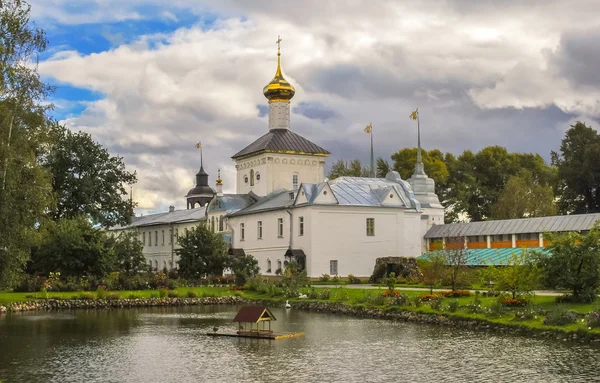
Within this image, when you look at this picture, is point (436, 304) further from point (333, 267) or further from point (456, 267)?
point (333, 267)

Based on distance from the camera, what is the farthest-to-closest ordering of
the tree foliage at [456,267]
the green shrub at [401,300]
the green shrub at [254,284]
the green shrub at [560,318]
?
the green shrub at [254,284] → the tree foliage at [456,267] → the green shrub at [401,300] → the green shrub at [560,318]

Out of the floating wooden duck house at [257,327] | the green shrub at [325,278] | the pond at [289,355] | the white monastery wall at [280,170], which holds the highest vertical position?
the white monastery wall at [280,170]

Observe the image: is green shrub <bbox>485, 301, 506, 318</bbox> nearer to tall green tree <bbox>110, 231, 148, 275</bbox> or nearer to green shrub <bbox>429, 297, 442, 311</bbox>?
green shrub <bbox>429, 297, 442, 311</bbox>

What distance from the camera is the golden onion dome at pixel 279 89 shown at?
62625 millimetres

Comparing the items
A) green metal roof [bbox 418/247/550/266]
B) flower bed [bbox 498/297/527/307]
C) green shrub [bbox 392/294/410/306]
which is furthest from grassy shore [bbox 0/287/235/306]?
flower bed [bbox 498/297/527/307]

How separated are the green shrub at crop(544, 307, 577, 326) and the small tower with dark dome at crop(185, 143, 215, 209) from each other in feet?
206

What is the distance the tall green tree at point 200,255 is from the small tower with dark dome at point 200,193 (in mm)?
35430

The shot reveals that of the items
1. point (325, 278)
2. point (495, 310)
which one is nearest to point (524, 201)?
point (325, 278)

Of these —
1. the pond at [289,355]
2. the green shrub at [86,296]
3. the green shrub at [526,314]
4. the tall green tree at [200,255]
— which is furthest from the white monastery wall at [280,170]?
the green shrub at [526,314]

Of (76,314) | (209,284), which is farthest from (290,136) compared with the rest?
(76,314)

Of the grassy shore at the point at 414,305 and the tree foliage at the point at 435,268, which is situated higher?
the tree foliage at the point at 435,268

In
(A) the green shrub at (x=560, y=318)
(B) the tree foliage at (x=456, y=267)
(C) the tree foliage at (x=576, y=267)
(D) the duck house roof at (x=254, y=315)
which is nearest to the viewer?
(A) the green shrub at (x=560, y=318)

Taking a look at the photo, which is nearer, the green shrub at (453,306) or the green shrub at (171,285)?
the green shrub at (453,306)

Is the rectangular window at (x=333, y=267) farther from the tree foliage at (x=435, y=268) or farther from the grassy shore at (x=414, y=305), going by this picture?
the tree foliage at (x=435, y=268)
